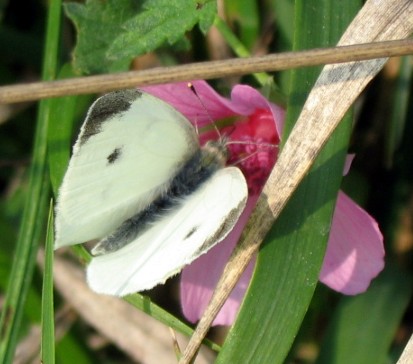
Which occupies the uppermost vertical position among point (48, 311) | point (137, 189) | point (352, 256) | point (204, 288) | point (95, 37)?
point (95, 37)

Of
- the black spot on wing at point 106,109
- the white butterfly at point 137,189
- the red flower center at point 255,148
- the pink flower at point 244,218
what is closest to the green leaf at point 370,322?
the pink flower at point 244,218

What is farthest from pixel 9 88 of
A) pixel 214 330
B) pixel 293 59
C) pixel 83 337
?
pixel 214 330

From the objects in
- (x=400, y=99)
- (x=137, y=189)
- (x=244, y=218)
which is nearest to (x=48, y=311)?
(x=137, y=189)

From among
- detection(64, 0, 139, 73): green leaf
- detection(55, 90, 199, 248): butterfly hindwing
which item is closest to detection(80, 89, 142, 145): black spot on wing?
detection(55, 90, 199, 248): butterfly hindwing

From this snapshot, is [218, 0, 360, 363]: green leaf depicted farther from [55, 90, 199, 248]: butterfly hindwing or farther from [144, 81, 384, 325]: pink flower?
[55, 90, 199, 248]: butterfly hindwing

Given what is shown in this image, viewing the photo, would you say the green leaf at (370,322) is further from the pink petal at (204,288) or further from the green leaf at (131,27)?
the green leaf at (131,27)

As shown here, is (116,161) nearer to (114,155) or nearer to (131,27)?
(114,155)
